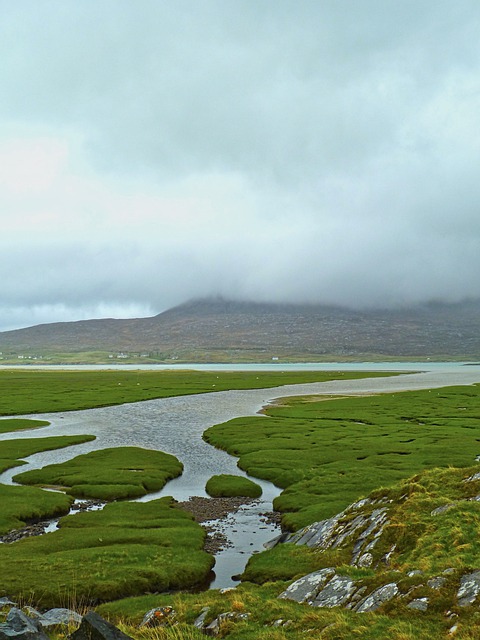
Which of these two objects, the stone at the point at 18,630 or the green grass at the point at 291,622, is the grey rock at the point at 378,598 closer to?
the green grass at the point at 291,622

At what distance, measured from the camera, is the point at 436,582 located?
14328mm

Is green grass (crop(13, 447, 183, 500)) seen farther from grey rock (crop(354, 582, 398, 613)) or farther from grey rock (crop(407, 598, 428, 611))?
grey rock (crop(407, 598, 428, 611))

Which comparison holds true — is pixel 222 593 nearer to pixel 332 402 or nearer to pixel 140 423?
pixel 140 423

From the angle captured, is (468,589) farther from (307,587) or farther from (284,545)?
(284,545)

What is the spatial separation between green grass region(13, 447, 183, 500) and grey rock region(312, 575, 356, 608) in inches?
1176

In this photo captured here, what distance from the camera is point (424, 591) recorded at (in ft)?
45.8

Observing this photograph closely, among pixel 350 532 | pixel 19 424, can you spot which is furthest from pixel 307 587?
pixel 19 424

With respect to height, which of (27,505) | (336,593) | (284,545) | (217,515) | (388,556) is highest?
(336,593)

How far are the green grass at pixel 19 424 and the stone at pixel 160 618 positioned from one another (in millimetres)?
68043

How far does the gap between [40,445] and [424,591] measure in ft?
196

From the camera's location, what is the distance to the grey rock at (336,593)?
16250 mm

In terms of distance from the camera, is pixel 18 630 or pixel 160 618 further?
pixel 160 618

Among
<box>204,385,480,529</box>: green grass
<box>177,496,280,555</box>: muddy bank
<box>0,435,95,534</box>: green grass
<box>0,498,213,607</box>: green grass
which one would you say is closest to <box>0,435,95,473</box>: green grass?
<box>0,435,95,534</box>: green grass

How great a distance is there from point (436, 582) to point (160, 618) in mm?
9863
